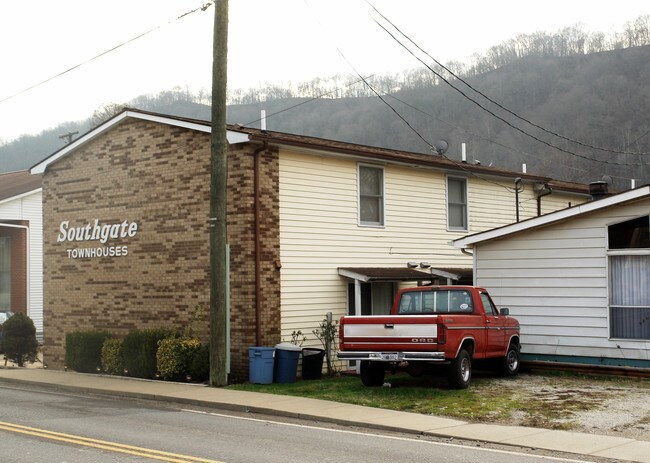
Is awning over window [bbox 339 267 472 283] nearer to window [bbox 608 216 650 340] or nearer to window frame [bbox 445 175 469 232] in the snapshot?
window frame [bbox 445 175 469 232]

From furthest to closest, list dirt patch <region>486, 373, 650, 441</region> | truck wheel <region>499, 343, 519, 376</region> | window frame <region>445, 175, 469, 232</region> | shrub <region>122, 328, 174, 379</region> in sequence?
window frame <region>445, 175, 469, 232</region>
shrub <region>122, 328, 174, 379</region>
truck wheel <region>499, 343, 519, 376</region>
dirt patch <region>486, 373, 650, 441</region>

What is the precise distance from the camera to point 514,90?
76.6 m

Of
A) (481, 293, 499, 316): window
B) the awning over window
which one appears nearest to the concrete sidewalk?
(481, 293, 499, 316): window

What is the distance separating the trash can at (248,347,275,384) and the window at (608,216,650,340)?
281 inches

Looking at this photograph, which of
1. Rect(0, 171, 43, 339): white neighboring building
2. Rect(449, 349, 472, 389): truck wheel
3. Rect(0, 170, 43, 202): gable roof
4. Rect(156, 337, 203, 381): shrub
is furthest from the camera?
Rect(0, 170, 43, 202): gable roof

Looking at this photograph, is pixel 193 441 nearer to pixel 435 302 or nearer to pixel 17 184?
pixel 435 302

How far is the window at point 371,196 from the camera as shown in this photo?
22.2 meters

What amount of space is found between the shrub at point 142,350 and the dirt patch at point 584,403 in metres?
7.75

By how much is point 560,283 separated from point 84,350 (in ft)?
38.4

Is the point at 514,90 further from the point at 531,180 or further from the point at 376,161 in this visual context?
the point at 376,161

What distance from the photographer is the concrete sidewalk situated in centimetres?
1093

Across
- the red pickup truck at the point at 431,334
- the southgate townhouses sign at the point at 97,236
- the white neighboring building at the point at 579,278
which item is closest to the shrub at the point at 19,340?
the southgate townhouses sign at the point at 97,236

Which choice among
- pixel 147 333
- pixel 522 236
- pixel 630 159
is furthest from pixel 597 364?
pixel 630 159

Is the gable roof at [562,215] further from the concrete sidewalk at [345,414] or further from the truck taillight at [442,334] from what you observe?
the concrete sidewalk at [345,414]
